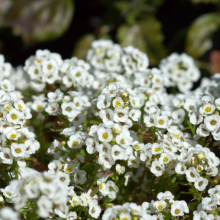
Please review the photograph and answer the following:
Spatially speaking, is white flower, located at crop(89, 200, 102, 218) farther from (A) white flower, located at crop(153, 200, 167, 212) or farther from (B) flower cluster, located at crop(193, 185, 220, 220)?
(B) flower cluster, located at crop(193, 185, 220, 220)

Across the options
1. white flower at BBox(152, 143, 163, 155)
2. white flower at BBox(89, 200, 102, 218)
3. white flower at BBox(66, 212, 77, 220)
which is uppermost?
white flower at BBox(152, 143, 163, 155)

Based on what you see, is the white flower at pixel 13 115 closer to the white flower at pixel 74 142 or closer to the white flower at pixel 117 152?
the white flower at pixel 74 142

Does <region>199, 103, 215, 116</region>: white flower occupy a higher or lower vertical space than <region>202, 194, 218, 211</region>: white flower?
higher

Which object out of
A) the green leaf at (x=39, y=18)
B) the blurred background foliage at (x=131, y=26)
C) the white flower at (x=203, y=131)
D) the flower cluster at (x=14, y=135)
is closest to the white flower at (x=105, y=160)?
the flower cluster at (x=14, y=135)

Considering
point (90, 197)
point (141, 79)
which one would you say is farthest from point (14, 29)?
point (90, 197)

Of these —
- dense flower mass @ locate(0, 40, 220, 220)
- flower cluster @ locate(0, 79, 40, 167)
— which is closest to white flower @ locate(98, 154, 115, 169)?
dense flower mass @ locate(0, 40, 220, 220)

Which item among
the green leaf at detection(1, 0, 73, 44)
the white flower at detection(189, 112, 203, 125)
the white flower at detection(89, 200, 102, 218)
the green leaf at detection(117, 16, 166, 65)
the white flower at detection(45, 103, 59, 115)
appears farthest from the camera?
the green leaf at detection(117, 16, 166, 65)
